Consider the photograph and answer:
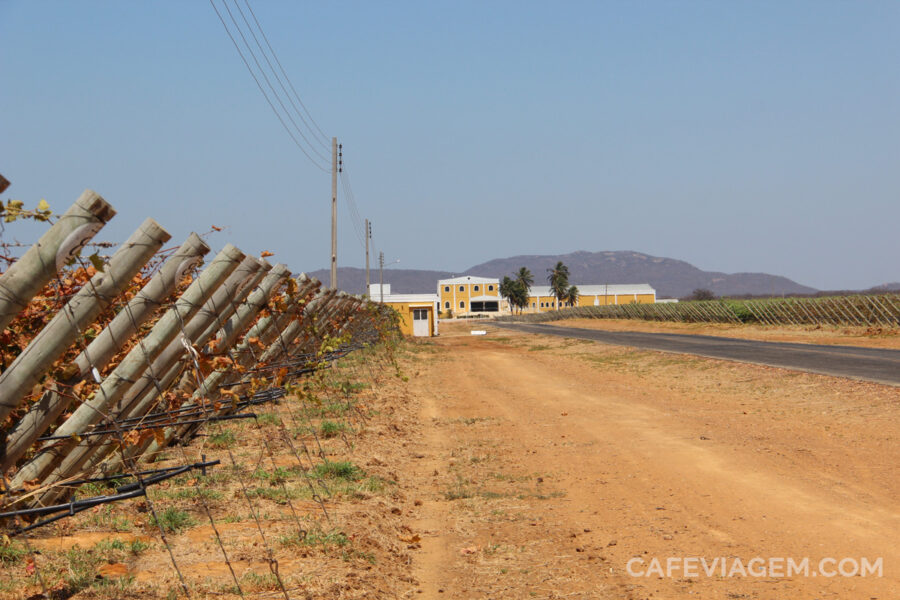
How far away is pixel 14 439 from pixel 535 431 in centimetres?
895

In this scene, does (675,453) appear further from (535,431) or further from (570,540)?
(570,540)

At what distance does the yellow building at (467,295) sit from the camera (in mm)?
148750

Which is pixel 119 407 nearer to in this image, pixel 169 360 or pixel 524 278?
pixel 169 360

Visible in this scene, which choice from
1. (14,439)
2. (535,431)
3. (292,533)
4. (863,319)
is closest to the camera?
(14,439)

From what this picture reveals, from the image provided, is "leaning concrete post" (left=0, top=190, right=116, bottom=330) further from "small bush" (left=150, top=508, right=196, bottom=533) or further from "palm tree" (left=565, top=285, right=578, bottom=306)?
"palm tree" (left=565, top=285, right=578, bottom=306)

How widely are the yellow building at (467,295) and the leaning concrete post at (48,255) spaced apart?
142663mm

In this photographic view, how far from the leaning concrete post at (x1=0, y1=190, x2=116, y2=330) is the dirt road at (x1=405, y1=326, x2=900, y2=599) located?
10.2 feet

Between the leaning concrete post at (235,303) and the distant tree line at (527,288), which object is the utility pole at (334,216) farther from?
the distant tree line at (527,288)

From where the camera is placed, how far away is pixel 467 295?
5925 inches

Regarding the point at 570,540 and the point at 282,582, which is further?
the point at 570,540

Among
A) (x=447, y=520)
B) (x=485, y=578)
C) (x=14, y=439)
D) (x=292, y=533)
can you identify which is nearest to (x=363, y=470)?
(x=447, y=520)

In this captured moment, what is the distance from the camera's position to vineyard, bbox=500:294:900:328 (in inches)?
1666

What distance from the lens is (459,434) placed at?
40.9 feet

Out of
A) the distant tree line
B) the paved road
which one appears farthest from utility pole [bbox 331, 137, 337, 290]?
the distant tree line
